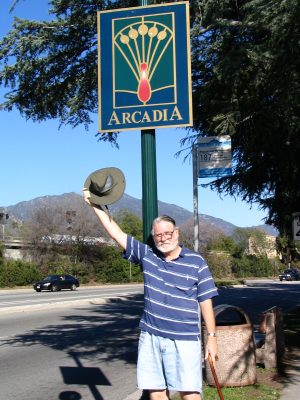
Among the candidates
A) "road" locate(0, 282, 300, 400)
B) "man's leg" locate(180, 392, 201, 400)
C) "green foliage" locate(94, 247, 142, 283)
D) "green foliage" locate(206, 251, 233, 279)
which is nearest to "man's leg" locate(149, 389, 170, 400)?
"man's leg" locate(180, 392, 201, 400)

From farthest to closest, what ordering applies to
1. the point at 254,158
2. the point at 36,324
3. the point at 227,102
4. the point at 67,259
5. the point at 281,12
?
the point at 67,259
the point at 36,324
the point at 254,158
the point at 227,102
the point at 281,12

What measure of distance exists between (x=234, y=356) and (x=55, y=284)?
112 ft

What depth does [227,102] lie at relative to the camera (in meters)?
9.52

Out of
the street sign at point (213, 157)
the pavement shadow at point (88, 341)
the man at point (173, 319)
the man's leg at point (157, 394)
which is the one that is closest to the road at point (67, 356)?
the pavement shadow at point (88, 341)

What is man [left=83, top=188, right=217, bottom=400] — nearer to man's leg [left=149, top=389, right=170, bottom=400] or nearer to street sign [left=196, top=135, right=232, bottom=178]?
man's leg [left=149, top=389, right=170, bottom=400]

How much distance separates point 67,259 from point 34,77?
4622cm

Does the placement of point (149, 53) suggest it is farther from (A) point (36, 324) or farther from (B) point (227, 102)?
(A) point (36, 324)

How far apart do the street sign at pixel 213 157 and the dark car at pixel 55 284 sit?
34549 mm

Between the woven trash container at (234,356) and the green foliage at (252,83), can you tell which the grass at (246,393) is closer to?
the woven trash container at (234,356)

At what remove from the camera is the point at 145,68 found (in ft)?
18.2

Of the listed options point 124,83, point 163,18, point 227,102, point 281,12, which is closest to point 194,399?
point 124,83

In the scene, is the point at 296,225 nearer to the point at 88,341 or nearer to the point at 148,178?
the point at 88,341

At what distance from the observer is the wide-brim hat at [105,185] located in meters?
4.59

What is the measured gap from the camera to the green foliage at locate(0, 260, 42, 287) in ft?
154
